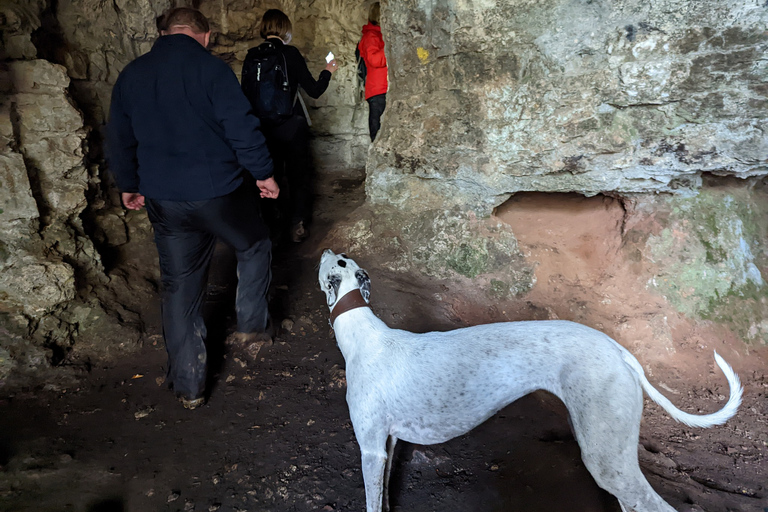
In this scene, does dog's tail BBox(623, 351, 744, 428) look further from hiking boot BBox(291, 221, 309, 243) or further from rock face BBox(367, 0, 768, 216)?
hiking boot BBox(291, 221, 309, 243)

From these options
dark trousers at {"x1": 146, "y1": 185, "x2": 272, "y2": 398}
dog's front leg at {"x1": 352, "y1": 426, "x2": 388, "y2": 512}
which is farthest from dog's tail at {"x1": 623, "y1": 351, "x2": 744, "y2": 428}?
dark trousers at {"x1": 146, "y1": 185, "x2": 272, "y2": 398}

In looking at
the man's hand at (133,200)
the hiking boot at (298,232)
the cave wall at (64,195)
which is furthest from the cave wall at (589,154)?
the cave wall at (64,195)

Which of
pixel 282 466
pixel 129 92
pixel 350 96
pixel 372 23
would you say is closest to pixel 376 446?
pixel 282 466

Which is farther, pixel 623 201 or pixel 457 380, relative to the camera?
pixel 623 201

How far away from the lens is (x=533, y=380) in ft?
6.45

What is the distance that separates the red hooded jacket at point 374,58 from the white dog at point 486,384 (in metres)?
4.15

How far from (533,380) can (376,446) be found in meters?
0.76

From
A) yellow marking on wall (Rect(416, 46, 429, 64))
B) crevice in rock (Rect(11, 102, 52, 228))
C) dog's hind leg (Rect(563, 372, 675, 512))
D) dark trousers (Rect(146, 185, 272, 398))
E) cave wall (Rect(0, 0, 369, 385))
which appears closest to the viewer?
dog's hind leg (Rect(563, 372, 675, 512))

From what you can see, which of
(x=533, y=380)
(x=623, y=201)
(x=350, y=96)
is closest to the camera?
(x=533, y=380)

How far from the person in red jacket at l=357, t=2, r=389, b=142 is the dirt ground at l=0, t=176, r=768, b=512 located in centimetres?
284

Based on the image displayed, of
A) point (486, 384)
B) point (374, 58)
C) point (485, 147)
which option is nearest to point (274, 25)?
point (485, 147)

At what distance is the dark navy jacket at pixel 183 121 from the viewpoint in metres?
2.51

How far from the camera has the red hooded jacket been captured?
552 cm

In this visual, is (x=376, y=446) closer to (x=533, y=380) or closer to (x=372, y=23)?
(x=533, y=380)
